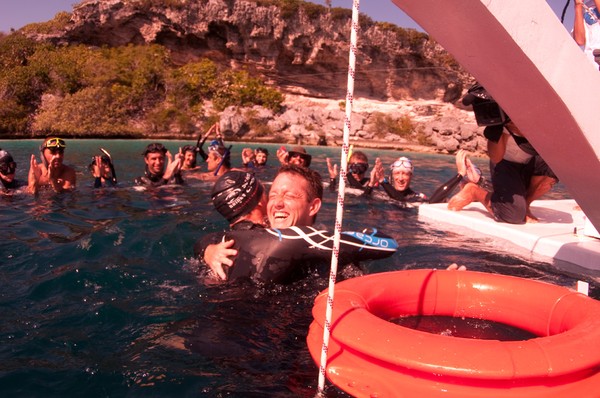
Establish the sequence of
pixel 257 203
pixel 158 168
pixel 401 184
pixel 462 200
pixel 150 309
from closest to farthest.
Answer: pixel 150 309, pixel 257 203, pixel 462 200, pixel 401 184, pixel 158 168

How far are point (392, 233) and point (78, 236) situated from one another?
156 inches

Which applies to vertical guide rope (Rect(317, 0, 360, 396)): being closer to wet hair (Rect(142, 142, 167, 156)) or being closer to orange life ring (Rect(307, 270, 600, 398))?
orange life ring (Rect(307, 270, 600, 398))

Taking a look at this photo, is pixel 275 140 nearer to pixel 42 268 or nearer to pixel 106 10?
pixel 106 10

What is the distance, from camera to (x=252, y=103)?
127 ft

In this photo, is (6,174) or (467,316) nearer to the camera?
(467,316)

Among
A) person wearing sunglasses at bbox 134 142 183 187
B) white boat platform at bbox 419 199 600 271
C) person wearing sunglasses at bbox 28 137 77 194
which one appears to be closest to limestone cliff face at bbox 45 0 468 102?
person wearing sunglasses at bbox 134 142 183 187

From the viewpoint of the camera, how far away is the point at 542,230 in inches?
224

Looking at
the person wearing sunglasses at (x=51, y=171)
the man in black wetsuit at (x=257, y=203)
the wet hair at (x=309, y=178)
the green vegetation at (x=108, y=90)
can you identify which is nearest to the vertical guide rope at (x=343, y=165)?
the man in black wetsuit at (x=257, y=203)

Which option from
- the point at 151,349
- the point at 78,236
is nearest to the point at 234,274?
the point at 151,349

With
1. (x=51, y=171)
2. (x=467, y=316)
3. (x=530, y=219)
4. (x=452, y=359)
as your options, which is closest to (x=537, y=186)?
(x=530, y=219)

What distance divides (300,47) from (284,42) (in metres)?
1.59

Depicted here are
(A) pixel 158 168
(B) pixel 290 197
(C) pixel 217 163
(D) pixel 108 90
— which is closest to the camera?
(B) pixel 290 197

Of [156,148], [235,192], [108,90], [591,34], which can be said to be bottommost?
[235,192]

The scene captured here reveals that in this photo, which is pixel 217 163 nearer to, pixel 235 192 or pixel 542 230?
pixel 542 230
